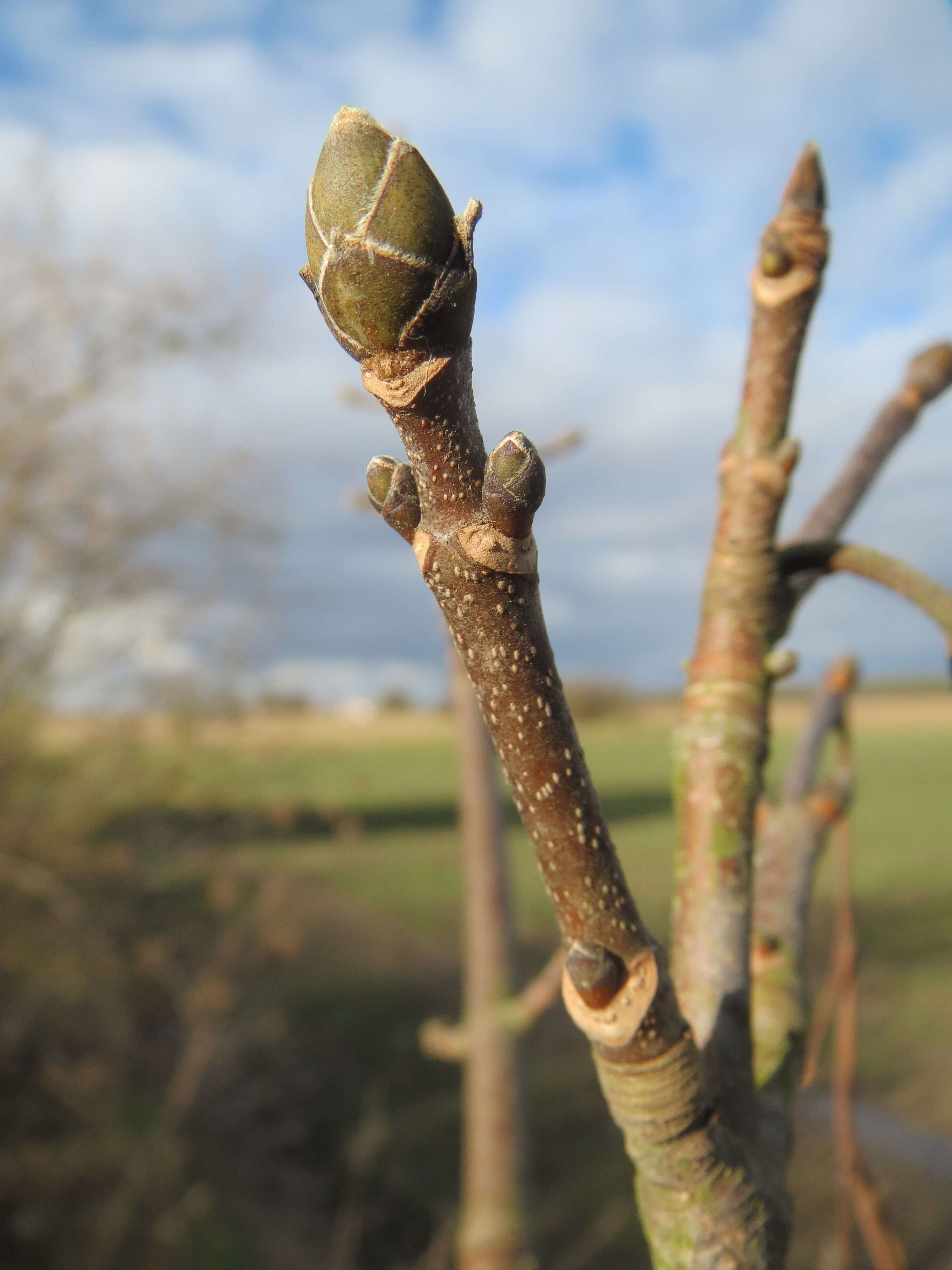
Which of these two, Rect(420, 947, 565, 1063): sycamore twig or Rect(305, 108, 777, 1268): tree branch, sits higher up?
Rect(305, 108, 777, 1268): tree branch

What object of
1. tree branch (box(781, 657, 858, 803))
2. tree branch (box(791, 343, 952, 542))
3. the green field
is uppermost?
tree branch (box(791, 343, 952, 542))

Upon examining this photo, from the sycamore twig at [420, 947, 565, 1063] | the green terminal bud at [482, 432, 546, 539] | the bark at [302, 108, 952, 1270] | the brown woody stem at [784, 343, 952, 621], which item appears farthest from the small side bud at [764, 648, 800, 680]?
the sycamore twig at [420, 947, 565, 1063]

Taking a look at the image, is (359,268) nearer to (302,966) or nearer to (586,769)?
(586,769)

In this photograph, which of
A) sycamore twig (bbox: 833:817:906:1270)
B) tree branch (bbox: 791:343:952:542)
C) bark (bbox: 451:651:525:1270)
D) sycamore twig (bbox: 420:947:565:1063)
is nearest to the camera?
sycamore twig (bbox: 833:817:906:1270)

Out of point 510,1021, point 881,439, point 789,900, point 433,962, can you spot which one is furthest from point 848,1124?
point 433,962

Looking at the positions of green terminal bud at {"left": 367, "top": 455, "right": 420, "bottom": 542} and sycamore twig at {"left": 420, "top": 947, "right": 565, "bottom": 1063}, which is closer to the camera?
green terminal bud at {"left": 367, "top": 455, "right": 420, "bottom": 542}

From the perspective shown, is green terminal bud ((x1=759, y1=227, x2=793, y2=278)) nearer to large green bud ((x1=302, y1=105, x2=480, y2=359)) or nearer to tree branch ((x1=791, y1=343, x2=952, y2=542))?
tree branch ((x1=791, y1=343, x2=952, y2=542))
